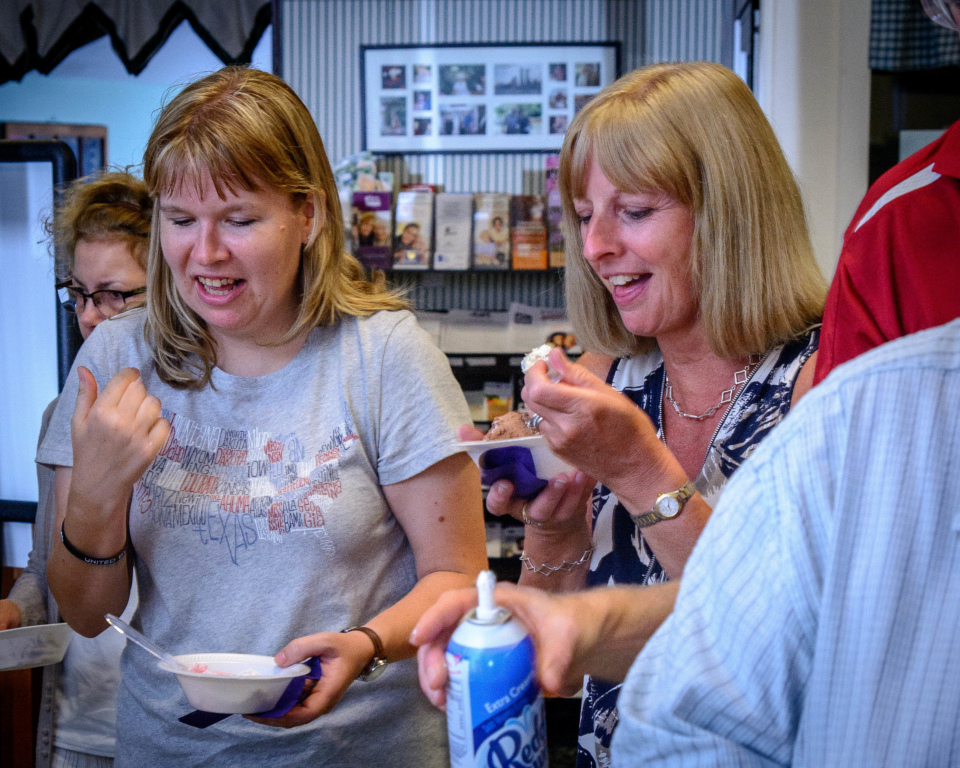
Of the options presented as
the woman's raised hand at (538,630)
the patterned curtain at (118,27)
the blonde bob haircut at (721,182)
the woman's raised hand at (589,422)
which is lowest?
the woman's raised hand at (538,630)

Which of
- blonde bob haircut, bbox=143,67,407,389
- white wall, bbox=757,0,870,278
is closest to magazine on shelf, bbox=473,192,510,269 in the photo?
white wall, bbox=757,0,870,278

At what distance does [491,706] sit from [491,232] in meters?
3.51

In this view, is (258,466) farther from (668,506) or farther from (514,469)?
(668,506)

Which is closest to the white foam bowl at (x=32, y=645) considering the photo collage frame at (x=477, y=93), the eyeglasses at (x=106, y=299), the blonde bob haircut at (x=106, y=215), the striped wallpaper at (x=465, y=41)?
the eyeglasses at (x=106, y=299)

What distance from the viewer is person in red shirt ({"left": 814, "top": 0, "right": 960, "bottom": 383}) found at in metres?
1.01

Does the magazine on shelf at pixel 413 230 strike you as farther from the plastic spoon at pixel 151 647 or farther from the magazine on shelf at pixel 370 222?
the plastic spoon at pixel 151 647

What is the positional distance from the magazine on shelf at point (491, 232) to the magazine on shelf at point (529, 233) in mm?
45

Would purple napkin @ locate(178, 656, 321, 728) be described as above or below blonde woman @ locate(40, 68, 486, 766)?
below

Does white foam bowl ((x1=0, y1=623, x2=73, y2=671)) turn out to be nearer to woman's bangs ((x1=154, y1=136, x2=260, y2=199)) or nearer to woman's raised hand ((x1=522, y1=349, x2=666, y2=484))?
woman's bangs ((x1=154, y1=136, x2=260, y2=199))

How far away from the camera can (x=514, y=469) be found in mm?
1235

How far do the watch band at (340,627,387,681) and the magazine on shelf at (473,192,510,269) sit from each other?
9.64 feet

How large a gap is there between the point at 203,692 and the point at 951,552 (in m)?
0.90

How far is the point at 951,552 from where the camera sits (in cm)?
66

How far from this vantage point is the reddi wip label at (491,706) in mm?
729
